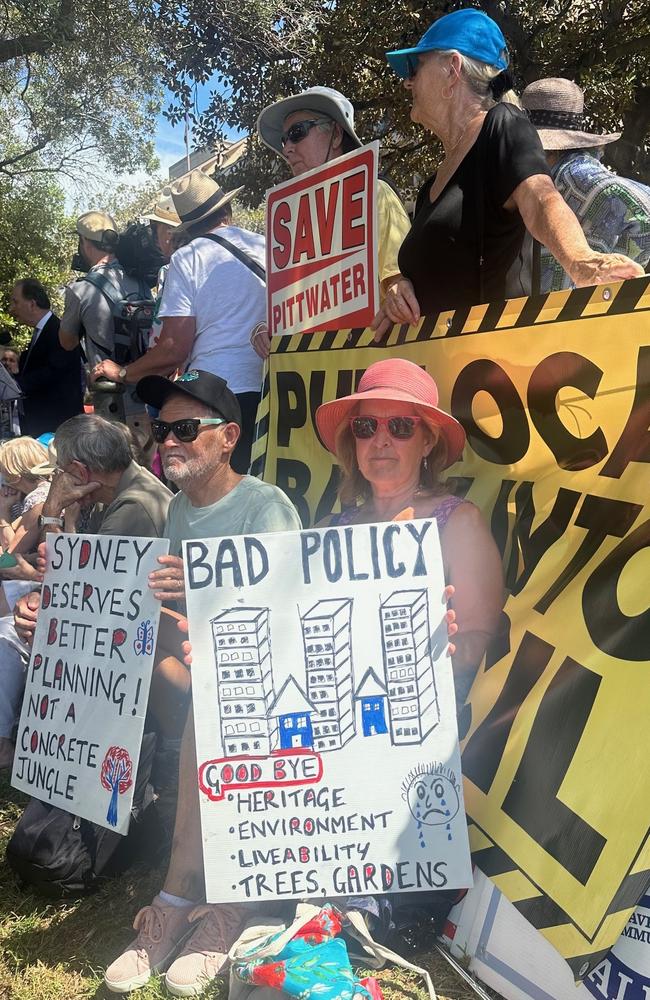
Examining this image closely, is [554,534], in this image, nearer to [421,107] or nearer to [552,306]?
[552,306]

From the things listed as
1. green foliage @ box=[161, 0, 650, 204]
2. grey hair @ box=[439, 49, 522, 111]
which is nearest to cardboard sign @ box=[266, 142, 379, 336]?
grey hair @ box=[439, 49, 522, 111]

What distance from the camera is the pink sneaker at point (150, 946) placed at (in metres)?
2.47

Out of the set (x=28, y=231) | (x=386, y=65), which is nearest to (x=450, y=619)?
(x=386, y=65)

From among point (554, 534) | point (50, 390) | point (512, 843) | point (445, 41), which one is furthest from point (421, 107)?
point (50, 390)

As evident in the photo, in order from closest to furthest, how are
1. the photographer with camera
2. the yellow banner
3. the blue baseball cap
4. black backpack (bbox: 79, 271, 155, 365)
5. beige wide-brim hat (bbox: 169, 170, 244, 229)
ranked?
1. the yellow banner
2. the blue baseball cap
3. beige wide-brim hat (bbox: 169, 170, 244, 229)
4. the photographer with camera
5. black backpack (bbox: 79, 271, 155, 365)

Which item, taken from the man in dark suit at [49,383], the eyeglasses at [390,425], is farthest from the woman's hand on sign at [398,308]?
the man in dark suit at [49,383]

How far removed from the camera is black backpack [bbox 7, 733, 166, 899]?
2967 millimetres

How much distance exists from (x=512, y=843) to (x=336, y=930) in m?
0.49

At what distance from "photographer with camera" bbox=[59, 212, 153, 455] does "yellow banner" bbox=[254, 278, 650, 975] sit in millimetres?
2420

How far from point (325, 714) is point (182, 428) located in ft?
3.77

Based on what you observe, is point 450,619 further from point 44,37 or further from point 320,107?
point 44,37

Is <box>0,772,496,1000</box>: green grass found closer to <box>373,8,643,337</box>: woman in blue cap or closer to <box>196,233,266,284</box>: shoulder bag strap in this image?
<box>373,8,643,337</box>: woman in blue cap

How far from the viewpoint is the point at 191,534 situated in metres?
3.13

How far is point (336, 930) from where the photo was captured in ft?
7.63
